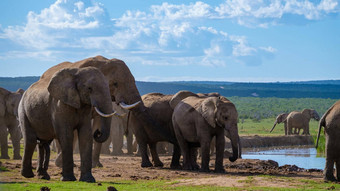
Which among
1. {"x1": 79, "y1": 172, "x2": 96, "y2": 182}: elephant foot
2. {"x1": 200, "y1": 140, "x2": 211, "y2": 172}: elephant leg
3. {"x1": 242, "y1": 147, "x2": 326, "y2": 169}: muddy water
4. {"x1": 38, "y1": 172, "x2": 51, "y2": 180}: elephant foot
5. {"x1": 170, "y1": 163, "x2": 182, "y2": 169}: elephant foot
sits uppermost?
{"x1": 200, "y1": 140, "x2": 211, "y2": 172}: elephant leg

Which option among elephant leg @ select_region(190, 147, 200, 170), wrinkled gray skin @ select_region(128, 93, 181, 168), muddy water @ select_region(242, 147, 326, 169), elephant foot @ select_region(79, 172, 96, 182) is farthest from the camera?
muddy water @ select_region(242, 147, 326, 169)

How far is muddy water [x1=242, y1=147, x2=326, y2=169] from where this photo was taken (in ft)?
79.1

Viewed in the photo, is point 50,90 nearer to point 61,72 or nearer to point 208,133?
point 61,72

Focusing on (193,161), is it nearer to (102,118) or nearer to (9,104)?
(102,118)

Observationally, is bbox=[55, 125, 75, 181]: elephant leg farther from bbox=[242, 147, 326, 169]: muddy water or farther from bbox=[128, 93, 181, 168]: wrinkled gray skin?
bbox=[242, 147, 326, 169]: muddy water

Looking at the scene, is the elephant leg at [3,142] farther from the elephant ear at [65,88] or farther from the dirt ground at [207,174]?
the elephant ear at [65,88]

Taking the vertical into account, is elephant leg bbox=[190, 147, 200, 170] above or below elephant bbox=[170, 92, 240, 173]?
below

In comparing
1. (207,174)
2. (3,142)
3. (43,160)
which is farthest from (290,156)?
(43,160)

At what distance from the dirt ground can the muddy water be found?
11.9ft

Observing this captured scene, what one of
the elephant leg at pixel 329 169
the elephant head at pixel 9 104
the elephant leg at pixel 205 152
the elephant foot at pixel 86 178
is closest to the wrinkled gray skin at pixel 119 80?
the elephant leg at pixel 205 152

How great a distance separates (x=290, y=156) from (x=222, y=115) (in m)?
12.1

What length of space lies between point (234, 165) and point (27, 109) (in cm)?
737

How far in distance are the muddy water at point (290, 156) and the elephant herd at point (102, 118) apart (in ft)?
18.7

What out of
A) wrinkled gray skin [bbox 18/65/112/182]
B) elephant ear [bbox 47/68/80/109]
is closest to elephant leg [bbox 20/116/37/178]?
wrinkled gray skin [bbox 18/65/112/182]
